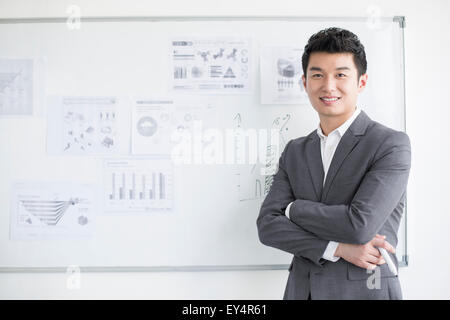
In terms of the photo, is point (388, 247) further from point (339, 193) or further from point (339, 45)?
point (339, 45)

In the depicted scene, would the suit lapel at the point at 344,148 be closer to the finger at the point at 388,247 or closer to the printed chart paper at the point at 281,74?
the finger at the point at 388,247

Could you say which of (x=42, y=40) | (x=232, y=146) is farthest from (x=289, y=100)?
(x=42, y=40)

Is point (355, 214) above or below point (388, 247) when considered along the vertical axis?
above

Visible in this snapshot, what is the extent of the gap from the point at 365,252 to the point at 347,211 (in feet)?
0.49

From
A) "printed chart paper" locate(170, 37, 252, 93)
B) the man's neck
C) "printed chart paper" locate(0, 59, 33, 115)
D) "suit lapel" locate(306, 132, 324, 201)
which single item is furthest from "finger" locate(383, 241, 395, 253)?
"printed chart paper" locate(0, 59, 33, 115)

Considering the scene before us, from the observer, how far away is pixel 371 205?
44.2 inches

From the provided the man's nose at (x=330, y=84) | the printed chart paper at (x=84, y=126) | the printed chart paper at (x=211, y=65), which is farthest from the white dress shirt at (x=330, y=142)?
the printed chart paper at (x=84, y=126)

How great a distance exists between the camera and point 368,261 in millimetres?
1164

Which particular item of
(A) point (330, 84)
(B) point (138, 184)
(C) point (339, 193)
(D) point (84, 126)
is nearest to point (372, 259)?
(C) point (339, 193)

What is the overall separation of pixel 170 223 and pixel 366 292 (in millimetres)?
867

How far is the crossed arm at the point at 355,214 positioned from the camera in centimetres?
113

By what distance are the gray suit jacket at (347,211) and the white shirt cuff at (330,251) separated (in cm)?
1

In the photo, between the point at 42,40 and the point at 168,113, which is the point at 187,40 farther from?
the point at 42,40

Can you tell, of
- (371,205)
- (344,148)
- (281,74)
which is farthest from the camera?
(281,74)
